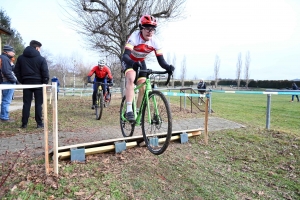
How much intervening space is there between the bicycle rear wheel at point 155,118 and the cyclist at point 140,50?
0.34m

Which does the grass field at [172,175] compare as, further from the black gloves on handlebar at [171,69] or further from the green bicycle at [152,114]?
the black gloves on handlebar at [171,69]

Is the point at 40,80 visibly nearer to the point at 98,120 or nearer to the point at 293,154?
the point at 98,120

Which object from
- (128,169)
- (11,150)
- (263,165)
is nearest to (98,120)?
(11,150)

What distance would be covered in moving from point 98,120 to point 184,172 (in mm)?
5007

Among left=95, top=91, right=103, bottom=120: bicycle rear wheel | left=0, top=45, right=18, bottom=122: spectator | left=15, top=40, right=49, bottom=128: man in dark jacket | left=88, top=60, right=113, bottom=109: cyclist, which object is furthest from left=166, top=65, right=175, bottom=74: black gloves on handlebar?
left=0, top=45, right=18, bottom=122: spectator

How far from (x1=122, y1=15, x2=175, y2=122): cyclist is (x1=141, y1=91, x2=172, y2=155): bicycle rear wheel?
0.34 metres

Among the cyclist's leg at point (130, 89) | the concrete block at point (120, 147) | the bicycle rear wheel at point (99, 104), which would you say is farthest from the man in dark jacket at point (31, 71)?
the cyclist's leg at point (130, 89)

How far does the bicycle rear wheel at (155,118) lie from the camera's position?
10.1 feet

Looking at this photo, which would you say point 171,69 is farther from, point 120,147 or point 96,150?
point 96,150

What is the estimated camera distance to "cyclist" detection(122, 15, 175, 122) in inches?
133

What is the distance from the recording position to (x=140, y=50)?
12.5ft

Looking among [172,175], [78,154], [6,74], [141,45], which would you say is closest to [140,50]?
[141,45]

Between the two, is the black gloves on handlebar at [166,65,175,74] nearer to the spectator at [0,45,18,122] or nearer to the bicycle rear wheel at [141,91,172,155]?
the bicycle rear wheel at [141,91,172,155]

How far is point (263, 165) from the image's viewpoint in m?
3.74
